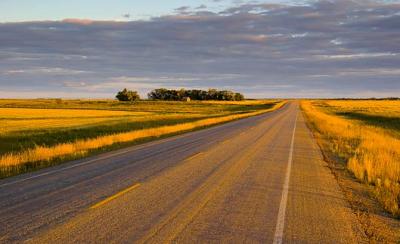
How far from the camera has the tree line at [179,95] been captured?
6161 inches

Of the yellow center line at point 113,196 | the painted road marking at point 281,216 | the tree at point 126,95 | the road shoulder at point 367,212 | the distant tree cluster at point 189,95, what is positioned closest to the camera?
the painted road marking at point 281,216

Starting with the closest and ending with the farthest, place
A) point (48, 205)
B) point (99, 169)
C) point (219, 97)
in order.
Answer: point (48, 205) < point (99, 169) < point (219, 97)

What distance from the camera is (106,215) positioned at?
25.8 ft

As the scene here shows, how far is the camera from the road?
6.88 meters

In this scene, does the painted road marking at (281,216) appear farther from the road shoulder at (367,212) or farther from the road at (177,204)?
the road shoulder at (367,212)

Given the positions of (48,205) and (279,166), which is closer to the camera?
(48,205)

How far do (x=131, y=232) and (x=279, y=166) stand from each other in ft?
28.8

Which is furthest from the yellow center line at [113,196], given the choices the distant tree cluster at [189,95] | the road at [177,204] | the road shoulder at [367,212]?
the distant tree cluster at [189,95]

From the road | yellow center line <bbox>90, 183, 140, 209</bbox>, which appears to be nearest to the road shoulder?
the road

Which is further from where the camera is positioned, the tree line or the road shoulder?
A: the tree line

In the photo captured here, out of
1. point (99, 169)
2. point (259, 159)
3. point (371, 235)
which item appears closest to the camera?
point (371, 235)

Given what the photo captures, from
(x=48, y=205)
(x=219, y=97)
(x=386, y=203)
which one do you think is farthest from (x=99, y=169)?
(x=219, y=97)

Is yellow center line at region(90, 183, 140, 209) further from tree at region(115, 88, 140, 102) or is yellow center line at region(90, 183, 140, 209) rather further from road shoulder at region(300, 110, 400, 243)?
tree at region(115, 88, 140, 102)

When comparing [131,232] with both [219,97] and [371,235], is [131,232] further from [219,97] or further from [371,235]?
[219,97]
